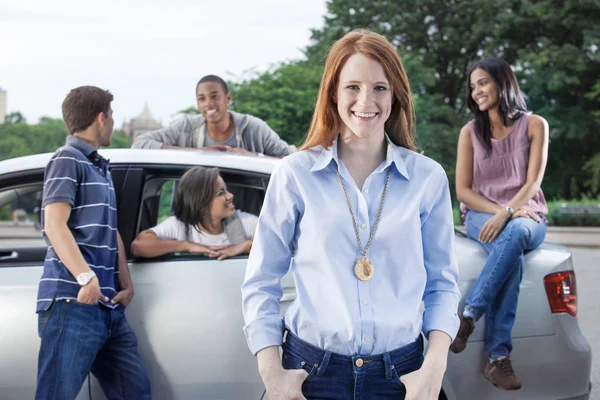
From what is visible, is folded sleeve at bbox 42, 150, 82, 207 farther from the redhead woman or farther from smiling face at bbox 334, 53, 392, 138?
smiling face at bbox 334, 53, 392, 138

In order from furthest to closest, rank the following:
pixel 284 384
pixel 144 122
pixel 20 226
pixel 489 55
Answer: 1. pixel 144 122
2. pixel 20 226
3. pixel 489 55
4. pixel 284 384

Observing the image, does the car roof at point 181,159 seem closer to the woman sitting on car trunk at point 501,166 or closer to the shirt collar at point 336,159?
the woman sitting on car trunk at point 501,166

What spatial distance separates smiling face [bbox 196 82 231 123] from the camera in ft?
15.6

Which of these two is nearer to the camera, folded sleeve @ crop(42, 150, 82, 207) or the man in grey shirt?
folded sleeve @ crop(42, 150, 82, 207)

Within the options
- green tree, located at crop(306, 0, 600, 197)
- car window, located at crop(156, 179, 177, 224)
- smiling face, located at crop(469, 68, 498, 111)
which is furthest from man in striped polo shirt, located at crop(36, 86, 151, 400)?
green tree, located at crop(306, 0, 600, 197)

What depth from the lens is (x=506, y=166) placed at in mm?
4000

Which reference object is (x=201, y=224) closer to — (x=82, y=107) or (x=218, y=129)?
(x=82, y=107)

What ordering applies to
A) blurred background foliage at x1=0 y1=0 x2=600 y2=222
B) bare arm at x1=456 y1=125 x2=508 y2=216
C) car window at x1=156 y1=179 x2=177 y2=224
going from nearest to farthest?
Answer: car window at x1=156 y1=179 x2=177 y2=224 < bare arm at x1=456 y1=125 x2=508 y2=216 < blurred background foliage at x1=0 y1=0 x2=600 y2=222

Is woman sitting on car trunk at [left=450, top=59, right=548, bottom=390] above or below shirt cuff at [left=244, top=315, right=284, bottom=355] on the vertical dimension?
above

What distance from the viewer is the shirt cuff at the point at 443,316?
1.94 m

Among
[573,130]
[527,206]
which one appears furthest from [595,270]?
[573,130]

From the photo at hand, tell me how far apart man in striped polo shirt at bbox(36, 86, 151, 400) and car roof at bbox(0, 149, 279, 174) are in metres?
0.30

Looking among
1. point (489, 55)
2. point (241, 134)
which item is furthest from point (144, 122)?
point (241, 134)

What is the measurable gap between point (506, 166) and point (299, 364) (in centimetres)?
234
